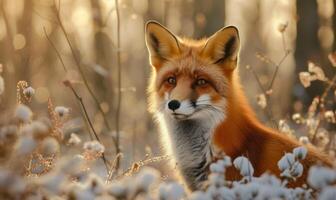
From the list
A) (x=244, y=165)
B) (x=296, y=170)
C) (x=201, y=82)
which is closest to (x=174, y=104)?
(x=201, y=82)

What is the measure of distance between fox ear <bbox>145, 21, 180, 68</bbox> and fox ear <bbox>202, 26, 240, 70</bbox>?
12.6 inches

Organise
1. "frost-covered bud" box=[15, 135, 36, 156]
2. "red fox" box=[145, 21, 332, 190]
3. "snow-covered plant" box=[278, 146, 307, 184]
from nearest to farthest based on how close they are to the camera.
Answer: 1. "frost-covered bud" box=[15, 135, 36, 156]
2. "snow-covered plant" box=[278, 146, 307, 184]
3. "red fox" box=[145, 21, 332, 190]

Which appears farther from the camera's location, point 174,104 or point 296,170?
point 174,104

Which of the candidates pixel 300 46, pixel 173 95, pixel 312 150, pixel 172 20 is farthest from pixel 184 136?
pixel 172 20

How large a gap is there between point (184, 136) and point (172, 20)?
24506 mm

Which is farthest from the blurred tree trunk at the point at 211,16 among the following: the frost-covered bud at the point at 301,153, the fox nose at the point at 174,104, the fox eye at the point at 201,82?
the frost-covered bud at the point at 301,153

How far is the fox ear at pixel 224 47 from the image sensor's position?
5457mm

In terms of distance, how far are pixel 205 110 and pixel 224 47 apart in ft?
2.50

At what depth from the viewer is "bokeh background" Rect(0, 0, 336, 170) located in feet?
28.6

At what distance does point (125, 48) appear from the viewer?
14953mm

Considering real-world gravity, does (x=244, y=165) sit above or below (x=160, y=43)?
above

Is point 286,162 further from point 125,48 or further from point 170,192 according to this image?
point 125,48

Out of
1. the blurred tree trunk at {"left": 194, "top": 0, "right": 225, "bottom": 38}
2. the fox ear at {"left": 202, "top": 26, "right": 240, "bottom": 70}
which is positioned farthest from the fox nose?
the blurred tree trunk at {"left": 194, "top": 0, "right": 225, "bottom": 38}

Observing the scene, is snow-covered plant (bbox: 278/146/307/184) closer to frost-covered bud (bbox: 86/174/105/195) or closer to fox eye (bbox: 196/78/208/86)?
frost-covered bud (bbox: 86/174/105/195)
